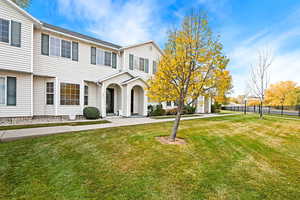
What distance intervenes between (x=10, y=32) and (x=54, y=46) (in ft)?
7.52

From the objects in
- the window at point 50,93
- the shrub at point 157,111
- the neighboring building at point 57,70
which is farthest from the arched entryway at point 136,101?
the window at point 50,93

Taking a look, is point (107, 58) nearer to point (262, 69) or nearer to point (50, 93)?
point (50, 93)

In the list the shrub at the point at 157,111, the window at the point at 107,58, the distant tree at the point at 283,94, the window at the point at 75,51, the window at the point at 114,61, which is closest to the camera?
the window at the point at 75,51

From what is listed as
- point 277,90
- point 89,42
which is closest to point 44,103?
point 89,42

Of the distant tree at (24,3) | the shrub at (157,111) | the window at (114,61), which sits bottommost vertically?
the shrub at (157,111)

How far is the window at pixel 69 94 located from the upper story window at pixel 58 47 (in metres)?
2.26

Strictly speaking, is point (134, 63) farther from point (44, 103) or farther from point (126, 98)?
point (44, 103)

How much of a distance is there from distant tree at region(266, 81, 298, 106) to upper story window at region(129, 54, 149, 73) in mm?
39743

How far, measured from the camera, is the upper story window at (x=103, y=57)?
11.6 m

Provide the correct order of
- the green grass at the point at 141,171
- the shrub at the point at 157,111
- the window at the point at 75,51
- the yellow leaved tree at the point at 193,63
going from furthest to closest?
the shrub at the point at 157,111 → the window at the point at 75,51 → the yellow leaved tree at the point at 193,63 → the green grass at the point at 141,171

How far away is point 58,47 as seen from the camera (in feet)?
32.9

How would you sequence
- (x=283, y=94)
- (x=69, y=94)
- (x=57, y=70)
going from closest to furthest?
(x=57, y=70), (x=69, y=94), (x=283, y=94)

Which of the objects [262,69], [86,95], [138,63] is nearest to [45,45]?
[86,95]

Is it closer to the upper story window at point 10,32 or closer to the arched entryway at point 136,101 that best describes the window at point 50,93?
the upper story window at point 10,32
